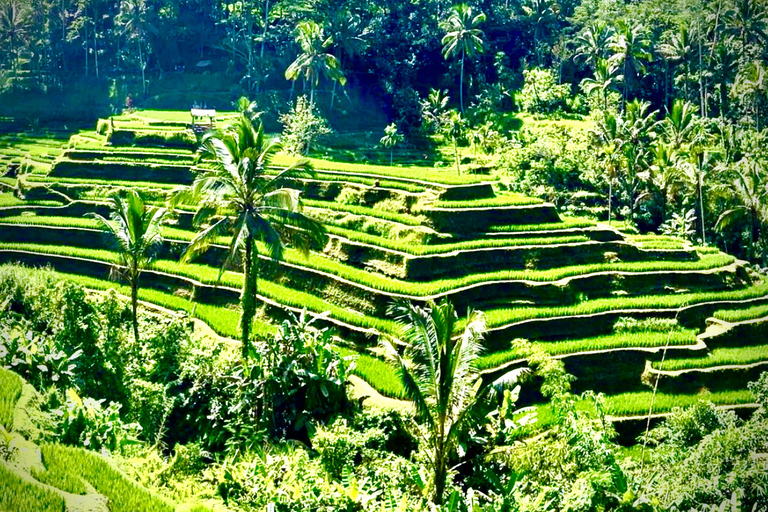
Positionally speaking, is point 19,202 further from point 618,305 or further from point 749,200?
point 749,200

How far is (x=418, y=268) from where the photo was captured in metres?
19.2

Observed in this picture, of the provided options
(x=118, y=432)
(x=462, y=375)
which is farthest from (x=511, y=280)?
(x=118, y=432)

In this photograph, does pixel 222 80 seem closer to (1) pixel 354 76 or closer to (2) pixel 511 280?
(1) pixel 354 76

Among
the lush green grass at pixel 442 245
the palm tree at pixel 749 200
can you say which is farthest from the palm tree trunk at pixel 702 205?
the lush green grass at pixel 442 245

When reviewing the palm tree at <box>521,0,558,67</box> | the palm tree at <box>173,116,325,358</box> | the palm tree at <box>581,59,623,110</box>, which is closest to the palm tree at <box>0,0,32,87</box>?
the palm tree at <box>173,116,325,358</box>

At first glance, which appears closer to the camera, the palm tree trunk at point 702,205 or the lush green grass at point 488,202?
the lush green grass at point 488,202

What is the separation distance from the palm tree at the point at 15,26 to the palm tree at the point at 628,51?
27078 mm

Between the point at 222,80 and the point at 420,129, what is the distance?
11616 mm

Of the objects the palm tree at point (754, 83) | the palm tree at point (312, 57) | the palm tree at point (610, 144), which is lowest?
the palm tree at point (610, 144)

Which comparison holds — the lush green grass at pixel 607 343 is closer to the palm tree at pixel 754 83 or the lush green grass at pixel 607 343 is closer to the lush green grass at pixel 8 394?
the lush green grass at pixel 8 394

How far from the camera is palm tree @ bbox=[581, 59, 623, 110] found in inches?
1423

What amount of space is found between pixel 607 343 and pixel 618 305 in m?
1.83

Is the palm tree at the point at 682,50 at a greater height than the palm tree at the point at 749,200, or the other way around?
the palm tree at the point at 682,50

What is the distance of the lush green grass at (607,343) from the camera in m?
17.1
